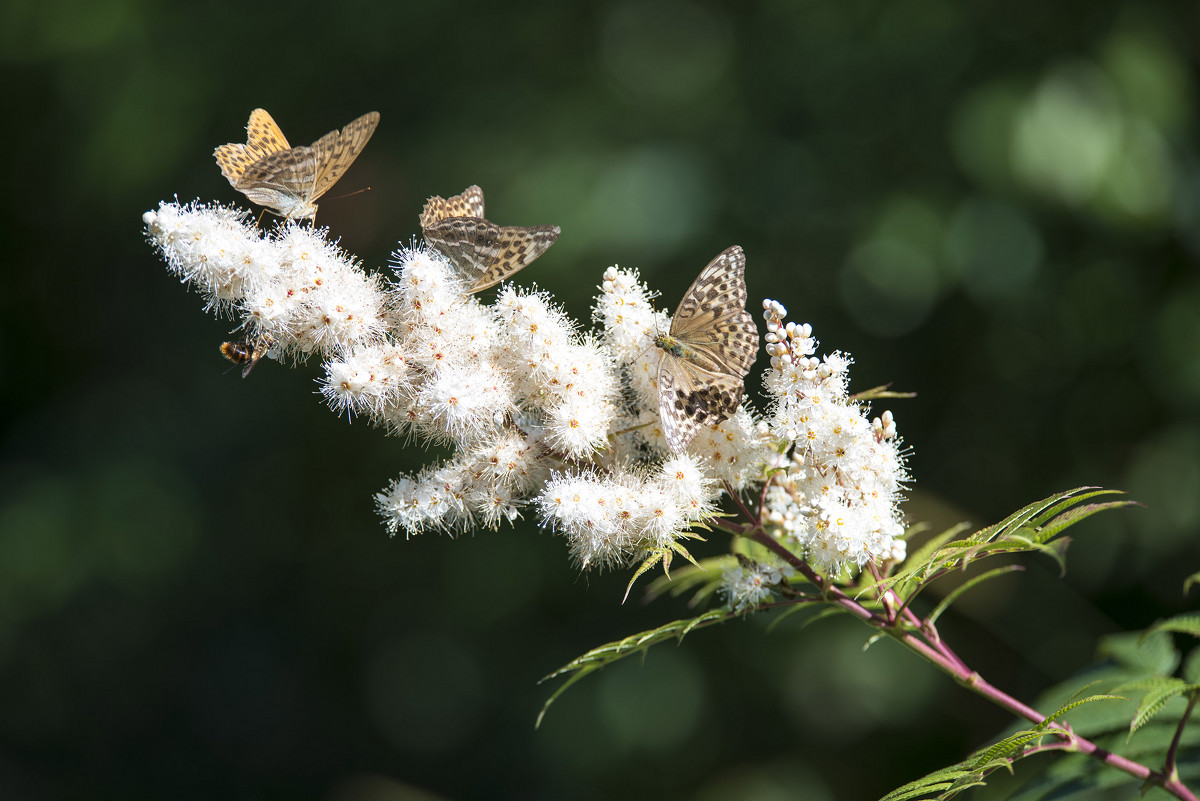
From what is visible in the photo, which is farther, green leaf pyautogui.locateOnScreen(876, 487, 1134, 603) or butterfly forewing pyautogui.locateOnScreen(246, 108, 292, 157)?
butterfly forewing pyautogui.locateOnScreen(246, 108, 292, 157)

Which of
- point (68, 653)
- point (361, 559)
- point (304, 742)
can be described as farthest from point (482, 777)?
point (68, 653)

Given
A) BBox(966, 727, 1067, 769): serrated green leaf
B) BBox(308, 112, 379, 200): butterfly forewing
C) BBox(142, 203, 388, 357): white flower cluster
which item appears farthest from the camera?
BBox(308, 112, 379, 200): butterfly forewing

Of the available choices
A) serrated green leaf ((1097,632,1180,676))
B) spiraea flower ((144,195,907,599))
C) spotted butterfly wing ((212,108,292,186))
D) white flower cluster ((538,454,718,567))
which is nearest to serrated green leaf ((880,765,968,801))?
spiraea flower ((144,195,907,599))

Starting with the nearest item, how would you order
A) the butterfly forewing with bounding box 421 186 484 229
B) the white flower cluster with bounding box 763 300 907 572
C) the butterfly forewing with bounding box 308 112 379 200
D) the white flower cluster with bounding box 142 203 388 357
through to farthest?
1. the white flower cluster with bounding box 763 300 907 572
2. the white flower cluster with bounding box 142 203 388 357
3. the butterfly forewing with bounding box 308 112 379 200
4. the butterfly forewing with bounding box 421 186 484 229

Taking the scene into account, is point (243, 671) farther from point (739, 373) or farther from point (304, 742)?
point (739, 373)

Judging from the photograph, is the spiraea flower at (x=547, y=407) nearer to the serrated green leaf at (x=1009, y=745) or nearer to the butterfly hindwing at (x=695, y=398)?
the butterfly hindwing at (x=695, y=398)

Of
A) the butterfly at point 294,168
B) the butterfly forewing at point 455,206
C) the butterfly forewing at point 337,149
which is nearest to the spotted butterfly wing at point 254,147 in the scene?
the butterfly at point 294,168

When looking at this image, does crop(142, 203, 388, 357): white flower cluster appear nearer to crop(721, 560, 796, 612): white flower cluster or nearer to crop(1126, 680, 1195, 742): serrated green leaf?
crop(721, 560, 796, 612): white flower cluster
